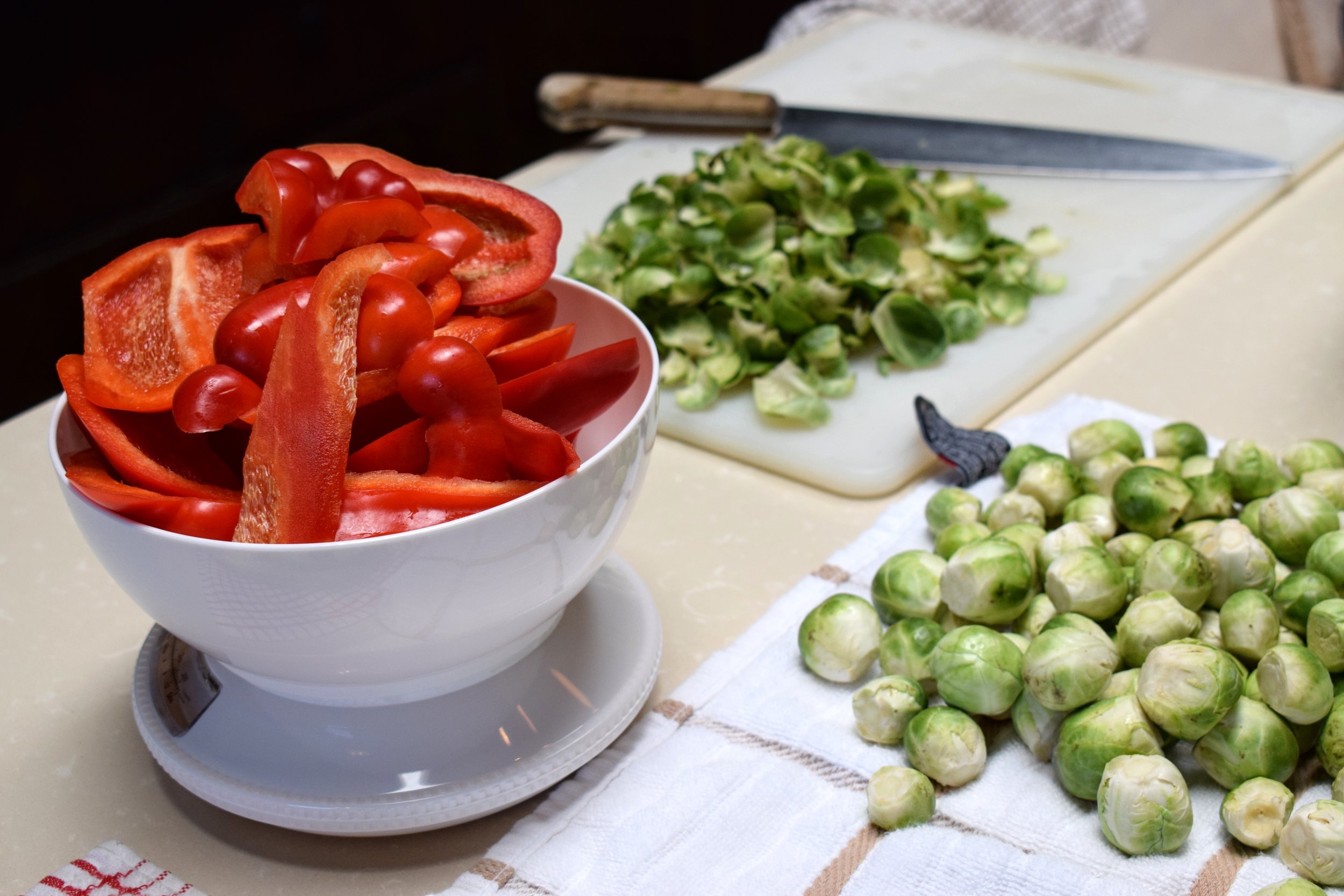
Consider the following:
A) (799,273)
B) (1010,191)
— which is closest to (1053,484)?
(799,273)

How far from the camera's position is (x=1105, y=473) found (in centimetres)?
94

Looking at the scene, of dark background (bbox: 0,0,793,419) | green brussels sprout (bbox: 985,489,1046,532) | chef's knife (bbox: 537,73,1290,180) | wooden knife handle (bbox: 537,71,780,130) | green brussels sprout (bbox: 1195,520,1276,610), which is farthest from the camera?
dark background (bbox: 0,0,793,419)

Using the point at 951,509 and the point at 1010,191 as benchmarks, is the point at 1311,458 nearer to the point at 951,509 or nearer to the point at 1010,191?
the point at 951,509

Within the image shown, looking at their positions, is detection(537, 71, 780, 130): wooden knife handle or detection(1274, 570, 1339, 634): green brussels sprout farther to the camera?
detection(537, 71, 780, 130): wooden knife handle

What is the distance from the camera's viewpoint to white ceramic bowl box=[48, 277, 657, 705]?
0.58m

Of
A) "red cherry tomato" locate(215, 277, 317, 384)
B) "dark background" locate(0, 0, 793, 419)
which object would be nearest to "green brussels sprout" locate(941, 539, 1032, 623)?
"red cherry tomato" locate(215, 277, 317, 384)

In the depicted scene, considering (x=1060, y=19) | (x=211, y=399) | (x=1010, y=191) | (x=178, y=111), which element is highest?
(x=211, y=399)

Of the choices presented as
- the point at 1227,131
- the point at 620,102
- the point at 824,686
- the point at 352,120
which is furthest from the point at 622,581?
the point at 352,120

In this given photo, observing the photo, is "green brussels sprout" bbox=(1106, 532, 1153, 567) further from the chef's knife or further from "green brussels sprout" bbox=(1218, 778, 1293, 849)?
the chef's knife

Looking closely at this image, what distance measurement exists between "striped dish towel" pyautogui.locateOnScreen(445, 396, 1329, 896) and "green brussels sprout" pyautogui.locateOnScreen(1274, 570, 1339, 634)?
0.10 meters

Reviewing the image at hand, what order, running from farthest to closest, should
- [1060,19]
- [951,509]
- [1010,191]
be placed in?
[1060,19]
[1010,191]
[951,509]

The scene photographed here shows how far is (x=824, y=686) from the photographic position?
80 cm

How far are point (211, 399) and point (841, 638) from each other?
42 cm

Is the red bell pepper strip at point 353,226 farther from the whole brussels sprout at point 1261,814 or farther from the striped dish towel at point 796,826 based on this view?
the whole brussels sprout at point 1261,814
